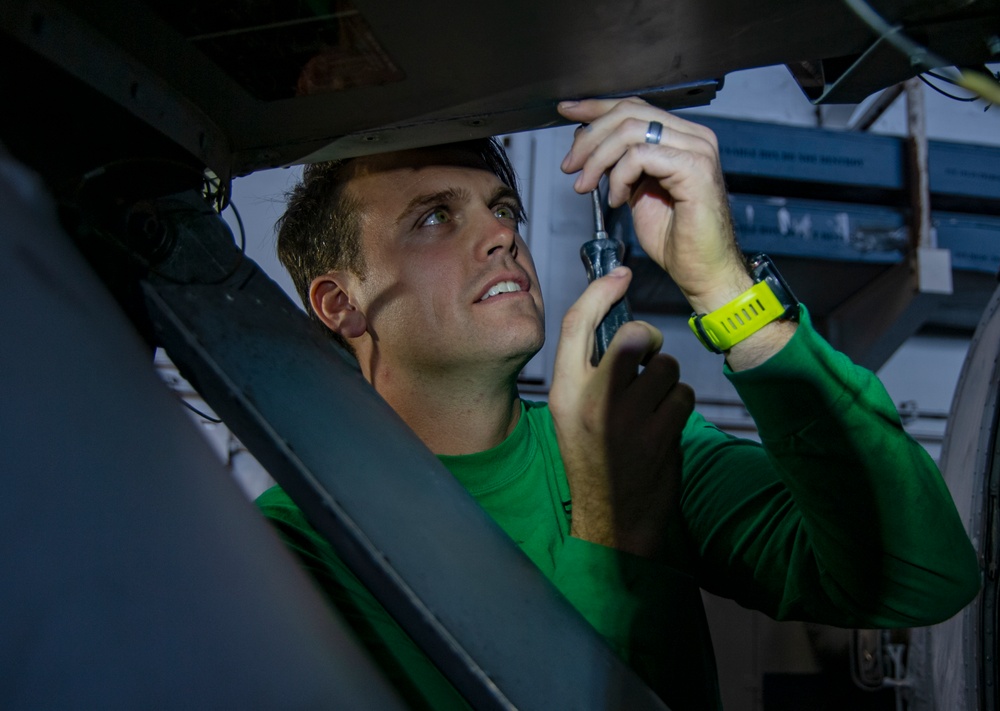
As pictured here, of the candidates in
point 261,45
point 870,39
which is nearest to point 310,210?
point 261,45

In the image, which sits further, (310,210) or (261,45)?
(310,210)

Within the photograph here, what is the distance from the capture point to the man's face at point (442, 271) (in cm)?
106

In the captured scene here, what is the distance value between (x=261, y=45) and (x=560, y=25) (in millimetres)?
257

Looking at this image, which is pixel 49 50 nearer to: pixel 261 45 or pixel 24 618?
pixel 261 45

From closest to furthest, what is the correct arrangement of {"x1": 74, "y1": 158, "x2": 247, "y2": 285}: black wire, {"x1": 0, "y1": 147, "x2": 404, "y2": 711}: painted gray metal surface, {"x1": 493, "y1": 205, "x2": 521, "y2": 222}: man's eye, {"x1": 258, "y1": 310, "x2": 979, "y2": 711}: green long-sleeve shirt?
{"x1": 0, "y1": 147, "x2": 404, "y2": 711}: painted gray metal surface < {"x1": 74, "y1": 158, "x2": 247, "y2": 285}: black wire < {"x1": 258, "y1": 310, "x2": 979, "y2": 711}: green long-sleeve shirt < {"x1": 493, "y1": 205, "x2": 521, "y2": 222}: man's eye

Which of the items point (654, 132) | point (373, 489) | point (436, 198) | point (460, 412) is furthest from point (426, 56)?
A: point (460, 412)

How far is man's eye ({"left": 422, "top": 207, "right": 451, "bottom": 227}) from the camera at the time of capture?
3.73 ft

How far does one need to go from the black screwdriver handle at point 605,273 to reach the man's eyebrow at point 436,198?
0.33 m

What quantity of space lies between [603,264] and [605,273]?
1 cm

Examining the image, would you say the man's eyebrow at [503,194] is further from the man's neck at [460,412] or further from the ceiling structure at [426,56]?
the ceiling structure at [426,56]

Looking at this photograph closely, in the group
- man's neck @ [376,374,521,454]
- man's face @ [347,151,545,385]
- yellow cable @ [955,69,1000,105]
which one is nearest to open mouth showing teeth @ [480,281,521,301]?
man's face @ [347,151,545,385]

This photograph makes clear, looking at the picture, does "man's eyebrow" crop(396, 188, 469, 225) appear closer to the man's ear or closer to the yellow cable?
the man's ear

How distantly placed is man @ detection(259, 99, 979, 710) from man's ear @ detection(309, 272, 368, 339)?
0.55 feet

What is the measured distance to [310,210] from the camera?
1.35 meters
